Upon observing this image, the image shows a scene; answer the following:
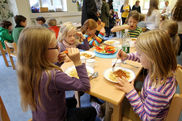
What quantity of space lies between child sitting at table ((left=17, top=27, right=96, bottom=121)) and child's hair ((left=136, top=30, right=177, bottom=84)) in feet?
1.49

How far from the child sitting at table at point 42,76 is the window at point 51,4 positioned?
4119mm

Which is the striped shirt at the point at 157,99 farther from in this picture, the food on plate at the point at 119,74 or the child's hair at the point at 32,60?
the child's hair at the point at 32,60

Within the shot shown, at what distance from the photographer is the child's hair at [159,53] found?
0.75 metres

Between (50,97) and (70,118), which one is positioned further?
(70,118)

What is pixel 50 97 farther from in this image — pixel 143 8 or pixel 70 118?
pixel 143 8

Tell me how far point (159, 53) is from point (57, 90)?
2.33 ft

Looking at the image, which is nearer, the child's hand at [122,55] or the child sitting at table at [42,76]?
the child sitting at table at [42,76]

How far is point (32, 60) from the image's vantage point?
0.74 meters

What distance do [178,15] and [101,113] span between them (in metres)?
2.44

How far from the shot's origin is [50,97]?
0.80 metres

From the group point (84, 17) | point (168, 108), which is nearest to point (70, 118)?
point (168, 108)

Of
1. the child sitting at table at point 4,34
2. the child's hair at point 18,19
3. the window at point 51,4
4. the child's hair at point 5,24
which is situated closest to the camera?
the child's hair at point 18,19

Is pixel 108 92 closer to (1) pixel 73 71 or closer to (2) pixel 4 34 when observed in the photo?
(1) pixel 73 71

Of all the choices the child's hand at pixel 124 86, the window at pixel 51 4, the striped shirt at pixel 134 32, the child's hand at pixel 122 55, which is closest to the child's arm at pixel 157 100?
the child's hand at pixel 124 86
